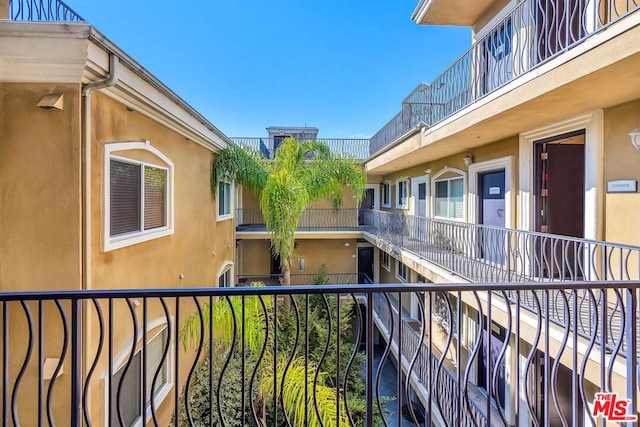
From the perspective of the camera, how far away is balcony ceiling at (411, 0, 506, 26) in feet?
20.9

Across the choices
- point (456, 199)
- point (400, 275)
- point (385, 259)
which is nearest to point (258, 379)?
point (456, 199)

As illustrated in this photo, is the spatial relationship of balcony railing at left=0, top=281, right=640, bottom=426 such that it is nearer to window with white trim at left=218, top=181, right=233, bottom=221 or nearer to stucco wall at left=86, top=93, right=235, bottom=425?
stucco wall at left=86, top=93, right=235, bottom=425

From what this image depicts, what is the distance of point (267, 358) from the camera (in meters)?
5.39

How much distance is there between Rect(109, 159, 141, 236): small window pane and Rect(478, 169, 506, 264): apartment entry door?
5.50m

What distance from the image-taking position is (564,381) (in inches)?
194

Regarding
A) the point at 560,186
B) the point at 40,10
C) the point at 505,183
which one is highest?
the point at 40,10

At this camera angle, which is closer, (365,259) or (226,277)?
(226,277)

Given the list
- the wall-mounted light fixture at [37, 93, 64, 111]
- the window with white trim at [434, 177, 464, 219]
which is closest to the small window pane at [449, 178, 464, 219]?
the window with white trim at [434, 177, 464, 219]

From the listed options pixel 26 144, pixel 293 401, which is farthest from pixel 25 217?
pixel 293 401

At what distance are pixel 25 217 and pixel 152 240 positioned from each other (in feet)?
5.59

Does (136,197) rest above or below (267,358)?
above

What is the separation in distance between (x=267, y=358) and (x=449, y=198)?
6128 millimetres

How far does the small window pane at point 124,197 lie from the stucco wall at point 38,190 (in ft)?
1.78

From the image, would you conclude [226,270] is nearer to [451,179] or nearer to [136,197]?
[136,197]
